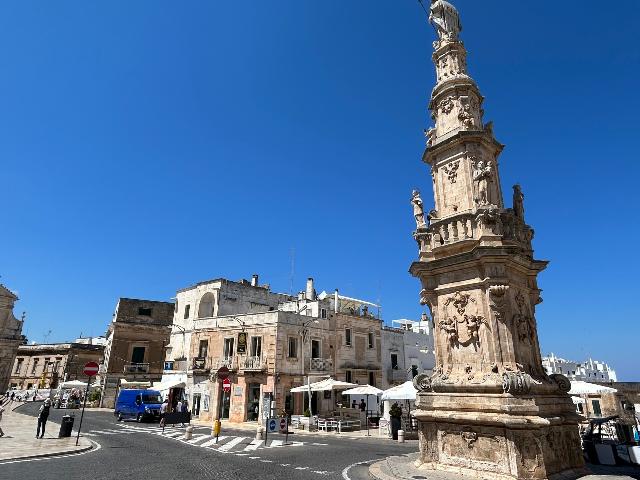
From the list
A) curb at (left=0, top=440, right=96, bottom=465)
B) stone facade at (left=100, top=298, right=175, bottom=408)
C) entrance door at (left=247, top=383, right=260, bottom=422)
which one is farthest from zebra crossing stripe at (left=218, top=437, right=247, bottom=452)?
Answer: stone facade at (left=100, top=298, right=175, bottom=408)

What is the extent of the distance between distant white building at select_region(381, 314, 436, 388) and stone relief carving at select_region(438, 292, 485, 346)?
89.6 ft

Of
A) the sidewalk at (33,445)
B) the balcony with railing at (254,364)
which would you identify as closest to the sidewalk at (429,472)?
the sidewalk at (33,445)

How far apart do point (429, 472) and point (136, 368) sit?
4207 cm

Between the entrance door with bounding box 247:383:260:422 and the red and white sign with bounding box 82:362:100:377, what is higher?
the red and white sign with bounding box 82:362:100:377

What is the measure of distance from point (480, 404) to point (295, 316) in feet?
75.6

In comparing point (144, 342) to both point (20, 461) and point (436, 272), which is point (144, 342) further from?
point (436, 272)

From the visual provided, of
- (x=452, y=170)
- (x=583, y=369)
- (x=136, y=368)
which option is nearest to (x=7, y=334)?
(x=136, y=368)

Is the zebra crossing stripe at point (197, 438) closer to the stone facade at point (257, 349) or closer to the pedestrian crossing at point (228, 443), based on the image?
the pedestrian crossing at point (228, 443)

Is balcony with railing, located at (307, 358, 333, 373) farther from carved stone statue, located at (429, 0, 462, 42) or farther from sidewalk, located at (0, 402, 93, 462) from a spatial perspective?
carved stone statue, located at (429, 0, 462, 42)

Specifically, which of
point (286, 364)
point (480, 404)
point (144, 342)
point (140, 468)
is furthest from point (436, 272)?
point (144, 342)

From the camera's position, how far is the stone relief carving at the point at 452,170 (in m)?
12.9

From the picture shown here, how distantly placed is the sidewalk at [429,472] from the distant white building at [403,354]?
26.5 metres

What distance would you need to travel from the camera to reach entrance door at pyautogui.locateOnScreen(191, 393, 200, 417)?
3275 centimetres

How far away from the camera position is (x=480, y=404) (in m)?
9.98
